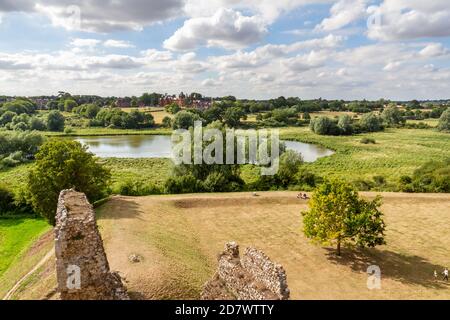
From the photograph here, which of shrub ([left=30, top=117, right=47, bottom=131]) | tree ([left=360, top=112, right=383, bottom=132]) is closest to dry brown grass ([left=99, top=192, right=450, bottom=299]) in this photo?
tree ([left=360, top=112, right=383, bottom=132])

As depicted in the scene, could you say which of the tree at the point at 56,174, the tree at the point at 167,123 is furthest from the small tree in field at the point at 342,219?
the tree at the point at 167,123

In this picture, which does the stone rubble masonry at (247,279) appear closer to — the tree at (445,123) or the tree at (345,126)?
the tree at (345,126)

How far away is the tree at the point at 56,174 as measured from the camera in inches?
1113

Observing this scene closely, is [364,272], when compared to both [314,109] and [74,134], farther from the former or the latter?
[314,109]

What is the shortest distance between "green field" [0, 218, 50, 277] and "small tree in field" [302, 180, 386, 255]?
2064 centimetres

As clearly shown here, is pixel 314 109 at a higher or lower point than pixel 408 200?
higher

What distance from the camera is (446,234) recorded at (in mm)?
30078

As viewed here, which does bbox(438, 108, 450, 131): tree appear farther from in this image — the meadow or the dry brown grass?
the meadow

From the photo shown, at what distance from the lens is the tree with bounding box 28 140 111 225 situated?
28266 millimetres

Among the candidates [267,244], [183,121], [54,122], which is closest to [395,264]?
[267,244]

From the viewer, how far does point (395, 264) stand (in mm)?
24875

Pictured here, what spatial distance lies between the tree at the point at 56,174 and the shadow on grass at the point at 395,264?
20.0 m
